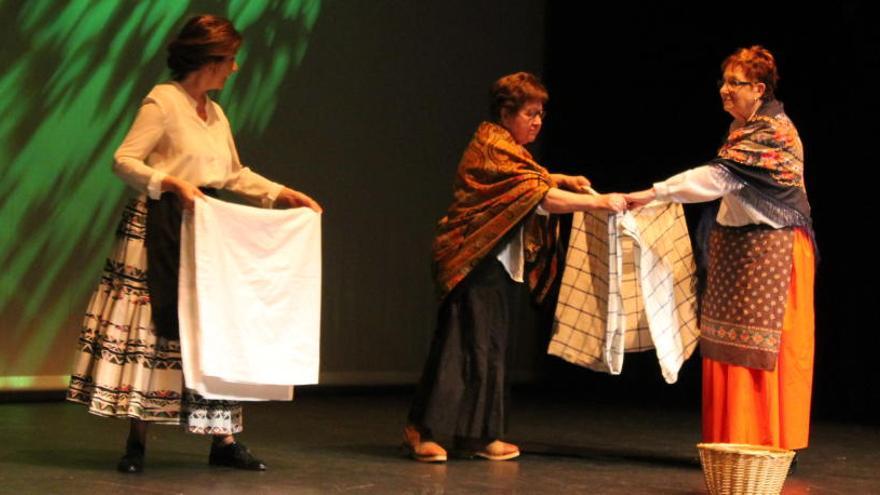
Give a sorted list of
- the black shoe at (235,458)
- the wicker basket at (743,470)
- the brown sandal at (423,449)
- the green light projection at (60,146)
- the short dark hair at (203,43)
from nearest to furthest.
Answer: the wicker basket at (743,470)
the short dark hair at (203,43)
the black shoe at (235,458)
the brown sandal at (423,449)
the green light projection at (60,146)

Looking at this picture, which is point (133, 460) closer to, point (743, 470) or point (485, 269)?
point (485, 269)

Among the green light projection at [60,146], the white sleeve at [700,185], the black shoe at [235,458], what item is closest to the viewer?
the black shoe at [235,458]

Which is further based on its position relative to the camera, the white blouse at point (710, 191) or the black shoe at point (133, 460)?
the white blouse at point (710, 191)

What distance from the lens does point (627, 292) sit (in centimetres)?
439

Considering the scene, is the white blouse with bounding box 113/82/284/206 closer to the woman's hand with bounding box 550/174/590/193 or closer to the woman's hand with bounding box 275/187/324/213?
the woman's hand with bounding box 275/187/324/213

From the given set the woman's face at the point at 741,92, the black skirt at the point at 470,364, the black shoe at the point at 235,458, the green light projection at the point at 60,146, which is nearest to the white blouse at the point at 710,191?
the woman's face at the point at 741,92

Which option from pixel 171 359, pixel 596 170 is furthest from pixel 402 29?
pixel 171 359

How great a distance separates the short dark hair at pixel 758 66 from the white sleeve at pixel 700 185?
0.33 m

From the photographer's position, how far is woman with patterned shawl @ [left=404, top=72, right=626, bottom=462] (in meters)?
4.12

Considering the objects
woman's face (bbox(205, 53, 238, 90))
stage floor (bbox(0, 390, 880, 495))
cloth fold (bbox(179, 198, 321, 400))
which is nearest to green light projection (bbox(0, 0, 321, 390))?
stage floor (bbox(0, 390, 880, 495))

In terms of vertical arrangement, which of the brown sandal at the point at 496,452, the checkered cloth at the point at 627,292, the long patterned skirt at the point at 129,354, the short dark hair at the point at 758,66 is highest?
the short dark hair at the point at 758,66

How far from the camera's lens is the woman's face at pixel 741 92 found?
164 inches

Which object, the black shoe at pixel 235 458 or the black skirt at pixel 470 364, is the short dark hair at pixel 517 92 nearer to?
the black skirt at pixel 470 364

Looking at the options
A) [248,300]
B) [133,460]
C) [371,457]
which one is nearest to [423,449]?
[371,457]
